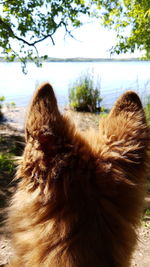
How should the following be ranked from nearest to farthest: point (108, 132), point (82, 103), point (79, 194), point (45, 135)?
point (45, 135) < point (79, 194) < point (108, 132) < point (82, 103)

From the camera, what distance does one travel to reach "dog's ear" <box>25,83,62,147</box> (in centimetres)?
139

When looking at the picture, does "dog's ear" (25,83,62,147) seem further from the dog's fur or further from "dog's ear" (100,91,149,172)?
"dog's ear" (100,91,149,172)

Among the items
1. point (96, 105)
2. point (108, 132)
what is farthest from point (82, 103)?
point (108, 132)

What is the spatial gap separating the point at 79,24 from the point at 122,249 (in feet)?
24.0

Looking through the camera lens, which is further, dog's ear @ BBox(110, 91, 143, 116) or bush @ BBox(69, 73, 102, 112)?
bush @ BBox(69, 73, 102, 112)

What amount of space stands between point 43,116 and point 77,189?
51 cm

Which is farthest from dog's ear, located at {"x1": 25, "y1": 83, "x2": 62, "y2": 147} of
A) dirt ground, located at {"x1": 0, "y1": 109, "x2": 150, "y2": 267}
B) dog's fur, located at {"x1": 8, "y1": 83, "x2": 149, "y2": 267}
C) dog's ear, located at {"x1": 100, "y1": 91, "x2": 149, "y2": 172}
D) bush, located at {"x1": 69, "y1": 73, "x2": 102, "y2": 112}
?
bush, located at {"x1": 69, "y1": 73, "x2": 102, "y2": 112}

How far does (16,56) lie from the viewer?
8305 millimetres

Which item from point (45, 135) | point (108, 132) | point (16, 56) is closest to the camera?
point (45, 135)

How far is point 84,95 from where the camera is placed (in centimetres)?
1359

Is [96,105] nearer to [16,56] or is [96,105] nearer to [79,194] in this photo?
[16,56]

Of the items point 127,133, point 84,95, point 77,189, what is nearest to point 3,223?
point 77,189

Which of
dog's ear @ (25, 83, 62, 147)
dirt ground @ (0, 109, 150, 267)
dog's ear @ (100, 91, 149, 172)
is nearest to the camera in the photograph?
dog's ear @ (25, 83, 62, 147)

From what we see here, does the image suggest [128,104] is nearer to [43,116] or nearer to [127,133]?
[127,133]
